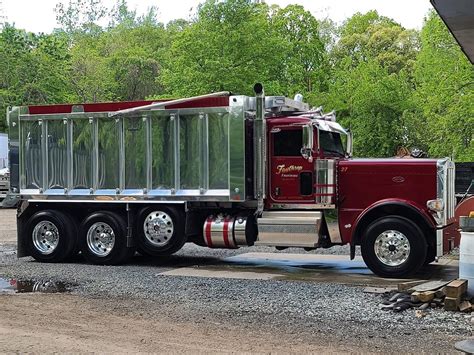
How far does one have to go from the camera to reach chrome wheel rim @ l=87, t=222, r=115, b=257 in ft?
42.2

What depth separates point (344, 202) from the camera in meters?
11.5

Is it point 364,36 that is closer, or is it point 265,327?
point 265,327

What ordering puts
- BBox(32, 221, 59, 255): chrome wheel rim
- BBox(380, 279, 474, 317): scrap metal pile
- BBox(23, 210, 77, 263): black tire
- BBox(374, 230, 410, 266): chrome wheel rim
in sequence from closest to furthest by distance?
BBox(380, 279, 474, 317): scrap metal pile, BBox(374, 230, 410, 266): chrome wheel rim, BBox(23, 210, 77, 263): black tire, BBox(32, 221, 59, 255): chrome wheel rim

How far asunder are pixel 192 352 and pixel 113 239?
6.70 meters

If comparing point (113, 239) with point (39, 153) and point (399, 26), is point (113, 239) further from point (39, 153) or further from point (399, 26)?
point (399, 26)

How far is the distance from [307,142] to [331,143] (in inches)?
34.9

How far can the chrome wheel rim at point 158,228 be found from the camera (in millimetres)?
12367

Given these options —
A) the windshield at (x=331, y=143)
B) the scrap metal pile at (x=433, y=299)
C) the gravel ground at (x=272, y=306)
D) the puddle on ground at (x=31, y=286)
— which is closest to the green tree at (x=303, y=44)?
the windshield at (x=331, y=143)

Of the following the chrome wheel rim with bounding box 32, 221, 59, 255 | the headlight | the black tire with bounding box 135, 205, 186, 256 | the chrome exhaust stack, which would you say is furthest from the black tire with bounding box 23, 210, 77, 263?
the headlight

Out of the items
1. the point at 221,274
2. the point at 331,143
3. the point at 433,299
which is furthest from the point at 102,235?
the point at 433,299

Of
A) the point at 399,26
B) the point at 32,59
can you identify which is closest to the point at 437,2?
the point at 32,59

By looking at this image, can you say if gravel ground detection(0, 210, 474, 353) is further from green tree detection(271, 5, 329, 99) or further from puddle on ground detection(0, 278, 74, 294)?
green tree detection(271, 5, 329, 99)

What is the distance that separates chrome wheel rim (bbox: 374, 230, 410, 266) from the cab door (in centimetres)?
145

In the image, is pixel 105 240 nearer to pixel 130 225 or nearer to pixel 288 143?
pixel 130 225
